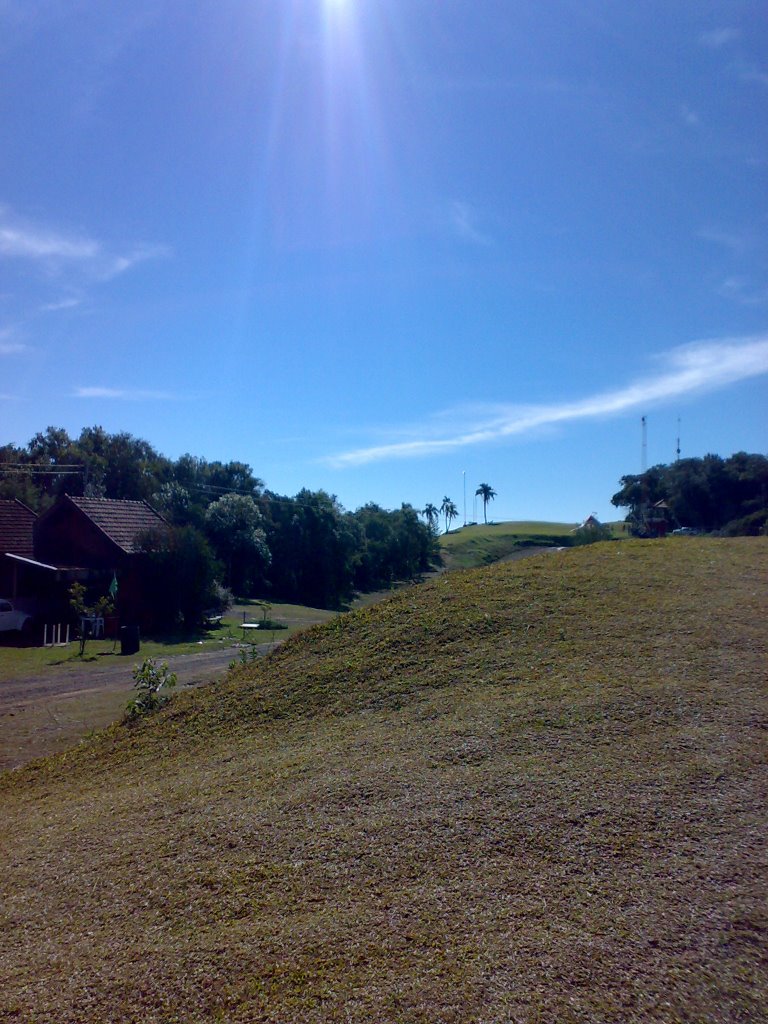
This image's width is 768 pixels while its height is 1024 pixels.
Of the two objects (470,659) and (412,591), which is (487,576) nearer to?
(412,591)

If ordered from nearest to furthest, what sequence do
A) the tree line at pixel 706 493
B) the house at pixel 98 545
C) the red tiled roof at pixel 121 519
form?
the tree line at pixel 706 493, the house at pixel 98 545, the red tiled roof at pixel 121 519

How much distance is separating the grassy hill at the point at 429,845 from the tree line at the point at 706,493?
14483 millimetres

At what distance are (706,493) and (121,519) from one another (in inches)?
798

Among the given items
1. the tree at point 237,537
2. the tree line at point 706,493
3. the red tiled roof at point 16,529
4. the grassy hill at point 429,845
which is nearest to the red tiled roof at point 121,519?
the red tiled roof at point 16,529

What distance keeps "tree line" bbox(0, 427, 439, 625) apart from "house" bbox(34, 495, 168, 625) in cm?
70

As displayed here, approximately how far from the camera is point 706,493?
22.8m

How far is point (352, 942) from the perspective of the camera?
398 centimetres

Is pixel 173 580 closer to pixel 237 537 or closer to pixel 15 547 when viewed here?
pixel 15 547

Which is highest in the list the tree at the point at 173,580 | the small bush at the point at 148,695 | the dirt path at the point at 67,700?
the tree at the point at 173,580

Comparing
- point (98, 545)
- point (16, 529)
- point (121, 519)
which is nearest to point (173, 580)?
point (98, 545)

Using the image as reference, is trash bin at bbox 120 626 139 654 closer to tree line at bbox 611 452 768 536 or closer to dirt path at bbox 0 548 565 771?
dirt path at bbox 0 548 565 771

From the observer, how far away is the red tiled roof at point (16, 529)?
30.8 meters

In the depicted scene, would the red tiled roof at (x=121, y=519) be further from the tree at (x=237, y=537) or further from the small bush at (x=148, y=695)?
the small bush at (x=148, y=695)

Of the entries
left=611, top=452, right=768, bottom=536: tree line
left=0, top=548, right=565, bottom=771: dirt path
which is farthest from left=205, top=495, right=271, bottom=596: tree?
left=611, top=452, right=768, bottom=536: tree line
